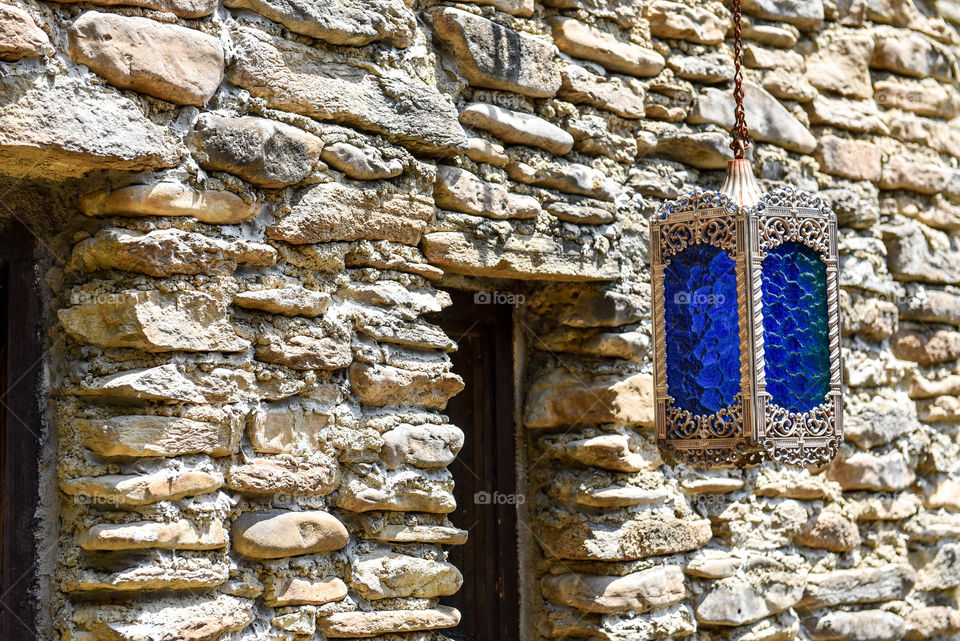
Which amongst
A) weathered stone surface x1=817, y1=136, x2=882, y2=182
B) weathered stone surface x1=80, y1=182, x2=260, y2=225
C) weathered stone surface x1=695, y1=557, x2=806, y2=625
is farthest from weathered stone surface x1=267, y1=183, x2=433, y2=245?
weathered stone surface x1=817, y1=136, x2=882, y2=182

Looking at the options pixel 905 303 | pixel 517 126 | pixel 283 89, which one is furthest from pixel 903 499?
pixel 283 89

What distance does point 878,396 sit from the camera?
3463mm

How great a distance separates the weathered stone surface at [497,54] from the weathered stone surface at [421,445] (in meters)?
0.88

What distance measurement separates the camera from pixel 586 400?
2.88 meters

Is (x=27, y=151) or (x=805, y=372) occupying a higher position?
(x=27, y=151)

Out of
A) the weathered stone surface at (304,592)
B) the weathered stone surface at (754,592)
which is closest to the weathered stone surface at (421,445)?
the weathered stone surface at (304,592)

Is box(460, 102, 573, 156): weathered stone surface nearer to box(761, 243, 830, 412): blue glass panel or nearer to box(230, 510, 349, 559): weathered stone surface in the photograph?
box(761, 243, 830, 412): blue glass panel

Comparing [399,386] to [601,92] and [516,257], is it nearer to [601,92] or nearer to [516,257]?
[516,257]

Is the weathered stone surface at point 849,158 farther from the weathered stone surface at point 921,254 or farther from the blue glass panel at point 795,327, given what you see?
the blue glass panel at point 795,327

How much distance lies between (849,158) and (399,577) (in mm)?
2132

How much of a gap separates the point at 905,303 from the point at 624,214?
1.27 m

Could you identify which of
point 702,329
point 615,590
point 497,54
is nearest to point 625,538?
point 615,590

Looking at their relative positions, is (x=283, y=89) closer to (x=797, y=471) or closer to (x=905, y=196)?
(x=797, y=471)

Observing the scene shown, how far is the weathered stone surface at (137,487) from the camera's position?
78.1 inches
